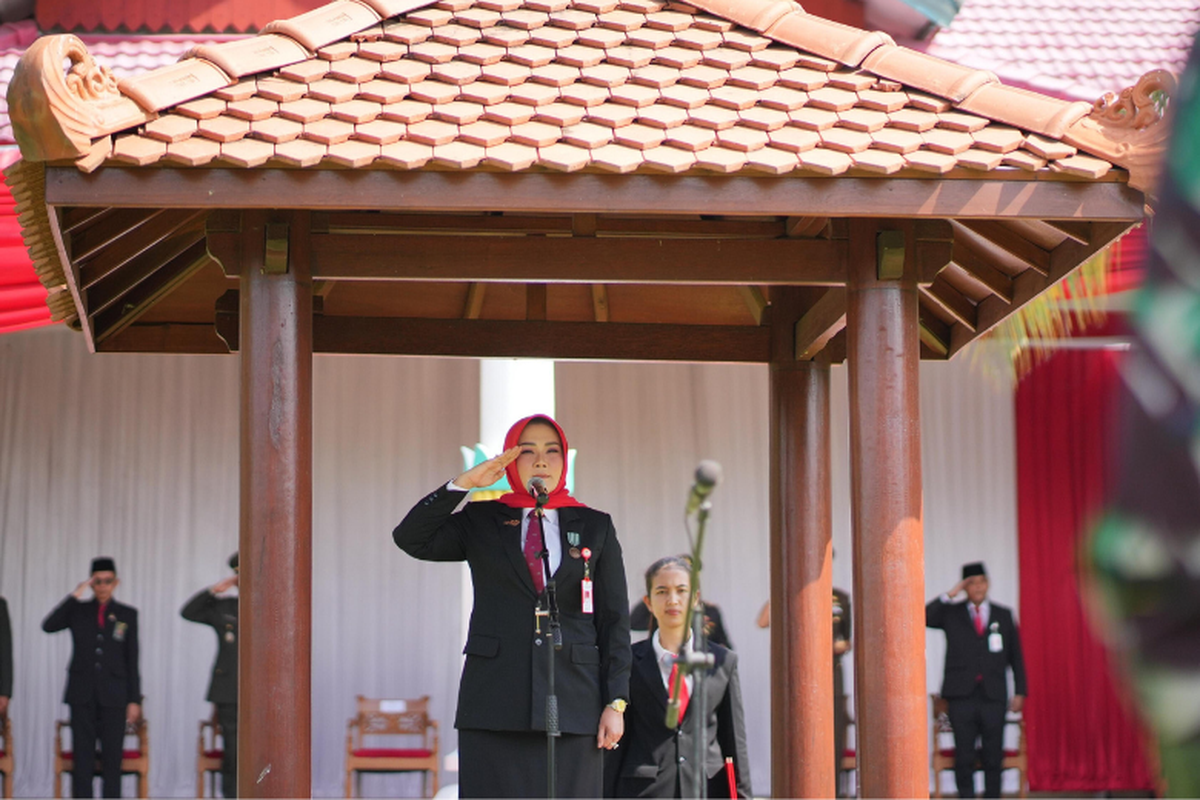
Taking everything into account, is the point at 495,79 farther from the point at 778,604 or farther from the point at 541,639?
the point at 778,604

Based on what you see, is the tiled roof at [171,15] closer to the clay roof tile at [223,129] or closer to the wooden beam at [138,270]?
the wooden beam at [138,270]

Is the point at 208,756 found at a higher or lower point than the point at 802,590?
lower

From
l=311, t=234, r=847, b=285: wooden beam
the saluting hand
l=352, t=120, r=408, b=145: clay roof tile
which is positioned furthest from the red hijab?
the saluting hand

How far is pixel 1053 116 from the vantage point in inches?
136

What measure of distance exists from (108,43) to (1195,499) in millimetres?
9370

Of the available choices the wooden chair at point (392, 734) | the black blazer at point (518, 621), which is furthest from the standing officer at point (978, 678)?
the black blazer at point (518, 621)

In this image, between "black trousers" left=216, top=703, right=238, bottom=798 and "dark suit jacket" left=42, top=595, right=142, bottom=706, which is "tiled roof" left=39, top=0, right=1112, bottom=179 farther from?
"dark suit jacket" left=42, top=595, right=142, bottom=706

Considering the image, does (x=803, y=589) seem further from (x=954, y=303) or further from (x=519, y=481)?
(x=519, y=481)

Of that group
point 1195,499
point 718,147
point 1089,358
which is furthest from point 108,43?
point 1195,499

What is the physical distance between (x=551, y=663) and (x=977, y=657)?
6853mm

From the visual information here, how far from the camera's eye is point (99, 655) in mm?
9758

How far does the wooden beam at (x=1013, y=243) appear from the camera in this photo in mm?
4129

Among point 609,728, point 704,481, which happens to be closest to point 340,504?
point 609,728

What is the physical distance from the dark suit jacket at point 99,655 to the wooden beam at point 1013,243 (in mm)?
7424
